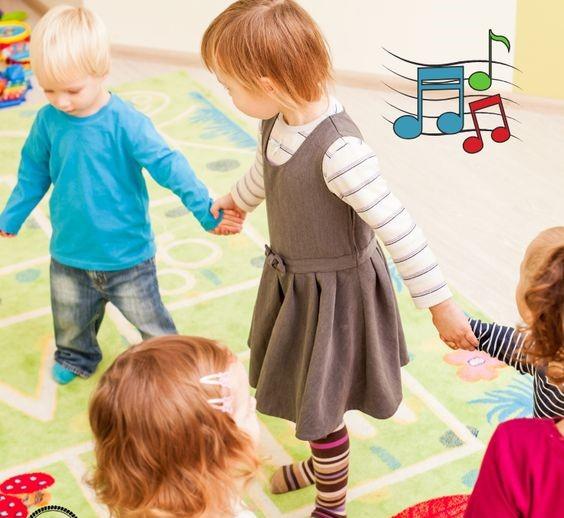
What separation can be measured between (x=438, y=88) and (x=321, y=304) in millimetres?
2007

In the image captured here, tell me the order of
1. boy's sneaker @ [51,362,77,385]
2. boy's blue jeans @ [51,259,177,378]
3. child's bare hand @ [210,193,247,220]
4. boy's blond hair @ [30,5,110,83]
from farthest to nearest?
boy's sneaker @ [51,362,77,385] → boy's blue jeans @ [51,259,177,378] → child's bare hand @ [210,193,247,220] → boy's blond hair @ [30,5,110,83]

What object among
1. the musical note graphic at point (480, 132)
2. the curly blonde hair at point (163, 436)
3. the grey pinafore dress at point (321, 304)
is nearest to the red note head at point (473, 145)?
the musical note graphic at point (480, 132)

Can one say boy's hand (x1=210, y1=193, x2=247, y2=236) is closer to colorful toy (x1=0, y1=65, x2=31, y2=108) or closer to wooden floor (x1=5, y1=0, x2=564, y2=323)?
wooden floor (x1=5, y1=0, x2=564, y2=323)

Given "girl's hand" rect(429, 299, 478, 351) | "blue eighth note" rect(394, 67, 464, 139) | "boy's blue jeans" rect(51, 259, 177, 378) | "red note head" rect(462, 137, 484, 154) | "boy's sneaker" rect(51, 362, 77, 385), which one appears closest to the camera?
"girl's hand" rect(429, 299, 478, 351)

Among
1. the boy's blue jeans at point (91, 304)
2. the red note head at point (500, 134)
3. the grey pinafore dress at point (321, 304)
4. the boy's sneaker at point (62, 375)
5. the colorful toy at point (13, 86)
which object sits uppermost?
the grey pinafore dress at point (321, 304)

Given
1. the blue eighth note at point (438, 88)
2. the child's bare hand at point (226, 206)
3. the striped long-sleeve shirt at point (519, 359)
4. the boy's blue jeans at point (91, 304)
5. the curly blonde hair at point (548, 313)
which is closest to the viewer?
the curly blonde hair at point (548, 313)

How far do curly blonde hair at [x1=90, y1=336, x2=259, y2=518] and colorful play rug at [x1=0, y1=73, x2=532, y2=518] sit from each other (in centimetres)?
60

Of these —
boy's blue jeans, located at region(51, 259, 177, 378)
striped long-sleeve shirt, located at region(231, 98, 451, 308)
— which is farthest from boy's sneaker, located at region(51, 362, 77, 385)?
striped long-sleeve shirt, located at region(231, 98, 451, 308)

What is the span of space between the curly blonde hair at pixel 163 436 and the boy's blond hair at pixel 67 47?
2.64ft

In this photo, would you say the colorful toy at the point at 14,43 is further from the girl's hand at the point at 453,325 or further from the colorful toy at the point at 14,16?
the girl's hand at the point at 453,325

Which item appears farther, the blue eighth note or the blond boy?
the blue eighth note

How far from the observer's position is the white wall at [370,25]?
10.8ft

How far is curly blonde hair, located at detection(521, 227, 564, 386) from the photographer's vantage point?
1.10 meters

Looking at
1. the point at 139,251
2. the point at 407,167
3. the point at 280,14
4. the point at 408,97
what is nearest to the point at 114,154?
the point at 139,251
